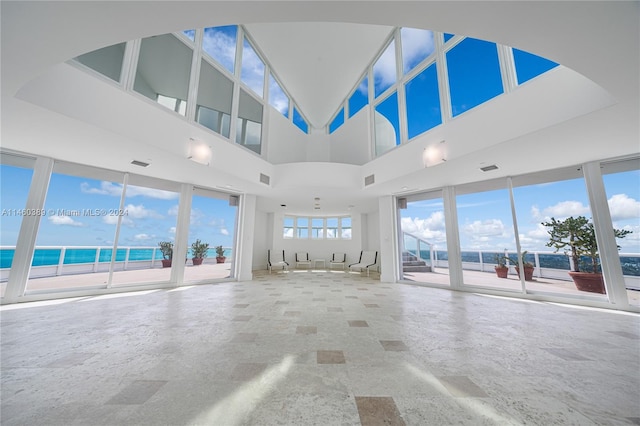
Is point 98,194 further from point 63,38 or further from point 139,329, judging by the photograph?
point 63,38

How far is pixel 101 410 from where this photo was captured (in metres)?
1.32

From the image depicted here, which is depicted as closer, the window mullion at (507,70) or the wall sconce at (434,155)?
the window mullion at (507,70)

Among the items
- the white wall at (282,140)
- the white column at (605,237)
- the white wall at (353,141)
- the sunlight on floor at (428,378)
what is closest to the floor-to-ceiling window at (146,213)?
the white wall at (282,140)

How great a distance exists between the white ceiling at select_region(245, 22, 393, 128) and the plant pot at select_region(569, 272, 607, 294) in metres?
7.40

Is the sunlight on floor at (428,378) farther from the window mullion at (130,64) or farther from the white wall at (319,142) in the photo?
the white wall at (319,142)

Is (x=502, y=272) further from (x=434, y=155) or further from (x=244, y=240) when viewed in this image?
(x=244, y=240)

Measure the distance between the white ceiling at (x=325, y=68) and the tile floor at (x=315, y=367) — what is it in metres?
2.47

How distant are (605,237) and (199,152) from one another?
7577 mm

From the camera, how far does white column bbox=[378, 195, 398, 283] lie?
21.1 feet

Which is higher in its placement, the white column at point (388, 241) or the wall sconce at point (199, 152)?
the wall sconce at point (199, 152)

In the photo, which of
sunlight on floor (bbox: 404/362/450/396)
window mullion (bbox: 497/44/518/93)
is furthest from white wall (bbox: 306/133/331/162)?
sunlight on floor (bbox: 404/362/450/396)

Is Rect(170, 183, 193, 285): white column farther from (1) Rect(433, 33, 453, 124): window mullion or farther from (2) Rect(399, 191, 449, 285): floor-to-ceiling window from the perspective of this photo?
(1) Rect(433, 33, 453, 124): window mullion

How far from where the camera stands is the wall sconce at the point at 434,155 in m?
3.95

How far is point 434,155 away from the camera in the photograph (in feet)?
13.3
